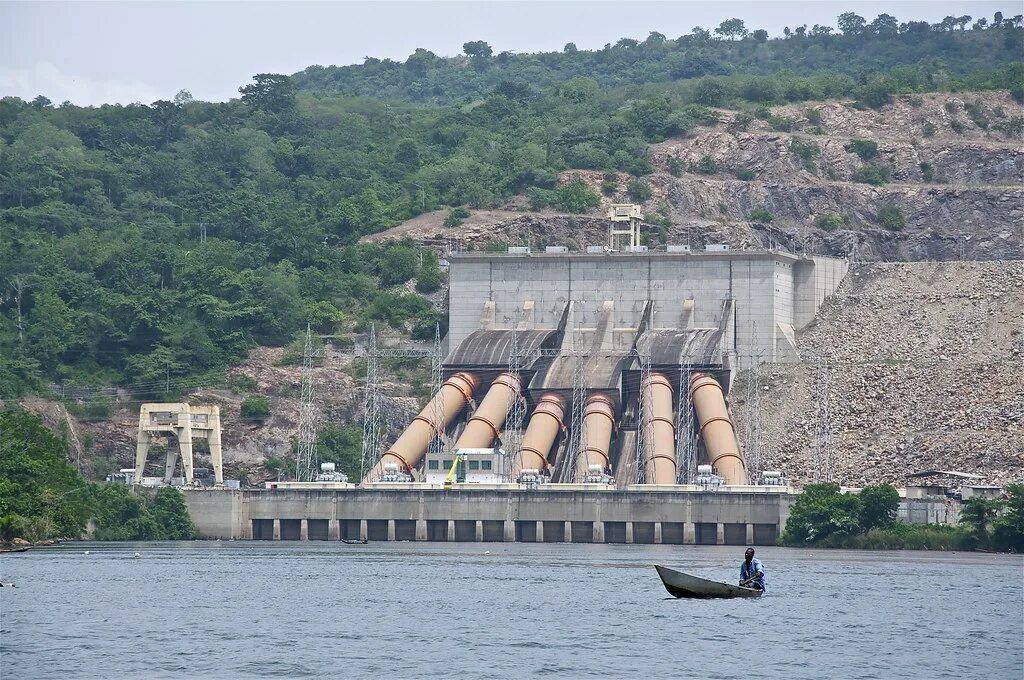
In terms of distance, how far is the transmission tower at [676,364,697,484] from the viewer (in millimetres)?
167188

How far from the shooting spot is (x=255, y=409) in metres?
180

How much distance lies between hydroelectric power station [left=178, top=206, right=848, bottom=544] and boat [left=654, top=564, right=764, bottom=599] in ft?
174

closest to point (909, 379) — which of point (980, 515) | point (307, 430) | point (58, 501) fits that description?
point (980, 515)

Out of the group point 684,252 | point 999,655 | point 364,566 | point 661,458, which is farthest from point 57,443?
point 999,655

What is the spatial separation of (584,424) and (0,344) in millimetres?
51717

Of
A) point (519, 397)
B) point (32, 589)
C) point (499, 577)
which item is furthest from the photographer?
point (519, 397)

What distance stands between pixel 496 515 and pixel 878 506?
2916 centimetres

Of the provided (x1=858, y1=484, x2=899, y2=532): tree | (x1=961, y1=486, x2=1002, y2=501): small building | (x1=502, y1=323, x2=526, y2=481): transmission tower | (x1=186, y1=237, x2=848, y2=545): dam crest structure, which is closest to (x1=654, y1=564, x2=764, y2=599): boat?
(x1=858, y1=484, x2=899, y2=532): tree

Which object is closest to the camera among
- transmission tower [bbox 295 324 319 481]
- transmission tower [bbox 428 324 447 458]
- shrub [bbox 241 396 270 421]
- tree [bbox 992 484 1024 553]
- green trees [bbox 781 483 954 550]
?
tree [bbox 992 484 1024 553]

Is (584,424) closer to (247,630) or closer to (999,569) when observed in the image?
(999,569)

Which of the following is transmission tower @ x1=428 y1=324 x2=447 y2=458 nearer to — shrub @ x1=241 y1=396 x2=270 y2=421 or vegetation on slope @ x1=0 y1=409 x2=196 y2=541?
shrub @ x1=241 y1=396 x2=270 y2=421

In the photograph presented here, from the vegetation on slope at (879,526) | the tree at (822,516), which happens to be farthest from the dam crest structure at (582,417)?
the vegetation on slope at (879,526)

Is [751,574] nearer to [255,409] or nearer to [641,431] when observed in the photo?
[641,431]

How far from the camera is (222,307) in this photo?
7677 inches
